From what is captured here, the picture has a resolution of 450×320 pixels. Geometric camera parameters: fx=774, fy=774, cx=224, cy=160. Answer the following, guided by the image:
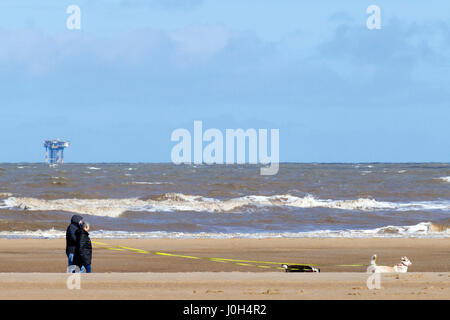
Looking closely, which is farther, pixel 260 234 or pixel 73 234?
pixel 260 234

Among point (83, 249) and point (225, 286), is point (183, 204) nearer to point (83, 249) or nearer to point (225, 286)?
point (83, 249)

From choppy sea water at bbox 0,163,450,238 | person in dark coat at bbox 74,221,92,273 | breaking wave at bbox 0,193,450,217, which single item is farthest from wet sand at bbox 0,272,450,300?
breaking wave at bbox 0,193,450,217

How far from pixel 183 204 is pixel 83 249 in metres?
24.9

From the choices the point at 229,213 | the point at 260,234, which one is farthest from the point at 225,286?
the point at 229,213

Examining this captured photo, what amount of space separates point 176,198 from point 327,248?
22583mm

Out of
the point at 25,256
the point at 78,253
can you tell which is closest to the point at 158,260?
the point at 25,256

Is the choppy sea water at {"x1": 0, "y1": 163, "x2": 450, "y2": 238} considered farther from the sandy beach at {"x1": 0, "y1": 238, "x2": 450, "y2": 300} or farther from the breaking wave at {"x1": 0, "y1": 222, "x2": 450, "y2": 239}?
the sandy beach at {"x1": 0, "y1": 238, "x2": 450, "y2": 300}

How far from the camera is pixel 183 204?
36688 mm

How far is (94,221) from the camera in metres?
27.3

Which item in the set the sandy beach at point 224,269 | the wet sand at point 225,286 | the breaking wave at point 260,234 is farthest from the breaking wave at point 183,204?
the wet sand at point 225,286

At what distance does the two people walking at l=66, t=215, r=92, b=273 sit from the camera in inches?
461
